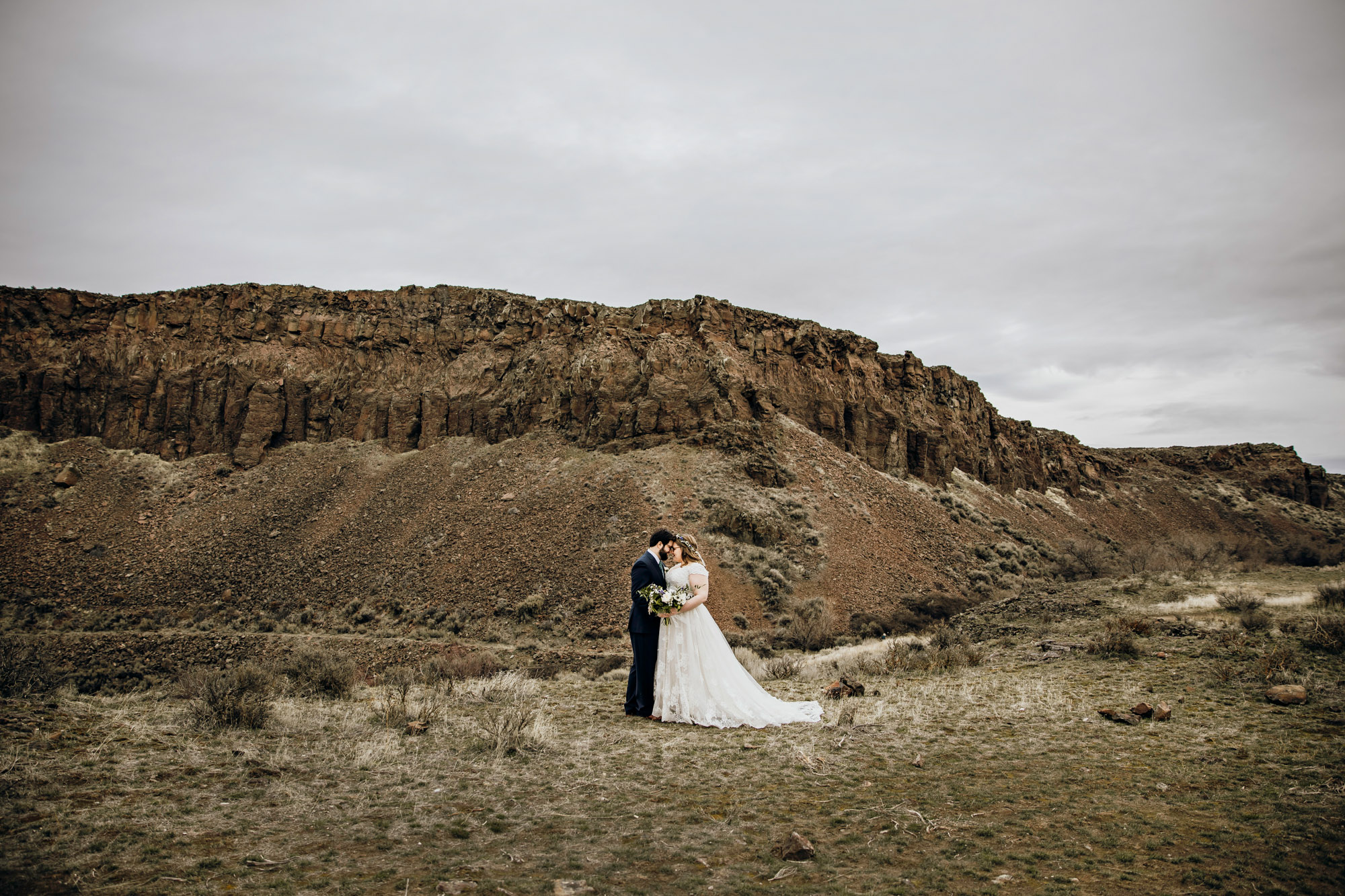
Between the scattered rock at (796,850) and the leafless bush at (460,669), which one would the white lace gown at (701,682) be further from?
the leafless bush at (460,669)

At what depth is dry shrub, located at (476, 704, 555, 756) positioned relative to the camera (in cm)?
723

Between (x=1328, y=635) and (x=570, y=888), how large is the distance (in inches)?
505

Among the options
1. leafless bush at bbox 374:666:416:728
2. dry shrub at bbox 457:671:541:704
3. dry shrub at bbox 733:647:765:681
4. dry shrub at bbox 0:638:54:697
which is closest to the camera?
leafless bush at bbox 374:666:416:728

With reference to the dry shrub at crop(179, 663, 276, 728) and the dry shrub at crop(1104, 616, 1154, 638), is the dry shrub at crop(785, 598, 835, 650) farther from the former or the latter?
the dry shrub at crop(179, 663, 276, 728)

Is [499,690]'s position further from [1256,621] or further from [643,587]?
[1256,621]

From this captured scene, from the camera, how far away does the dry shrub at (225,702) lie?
7582mm

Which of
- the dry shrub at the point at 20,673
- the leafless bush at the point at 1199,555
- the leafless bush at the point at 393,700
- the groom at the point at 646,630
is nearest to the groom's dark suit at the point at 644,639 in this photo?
the groom at the point at 646,630

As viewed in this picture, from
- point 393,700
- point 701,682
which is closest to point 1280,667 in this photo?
point 701,682

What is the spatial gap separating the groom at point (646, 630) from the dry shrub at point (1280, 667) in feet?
27.7

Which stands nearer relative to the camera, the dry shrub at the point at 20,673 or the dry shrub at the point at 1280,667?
the dry shrub at the point at 20,673

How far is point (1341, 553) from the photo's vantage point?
41.5 m

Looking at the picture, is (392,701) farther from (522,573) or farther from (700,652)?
(522,573)

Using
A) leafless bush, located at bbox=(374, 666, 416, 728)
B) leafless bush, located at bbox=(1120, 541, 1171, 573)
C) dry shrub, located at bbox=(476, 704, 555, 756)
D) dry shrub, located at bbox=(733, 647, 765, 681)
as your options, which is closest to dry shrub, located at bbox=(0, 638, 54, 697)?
leafless bush, located at bbox=(374, 666, 416, 728)

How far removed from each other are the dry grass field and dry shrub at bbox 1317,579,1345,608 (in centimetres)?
539
